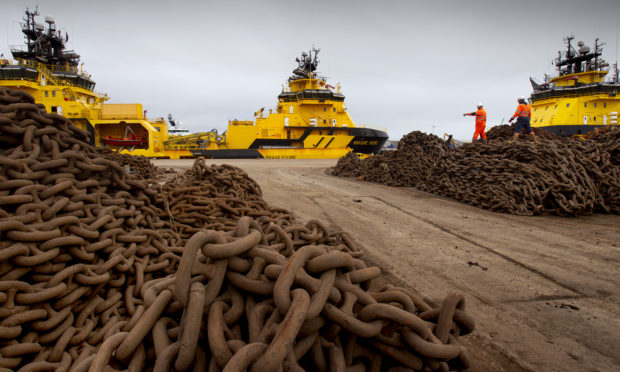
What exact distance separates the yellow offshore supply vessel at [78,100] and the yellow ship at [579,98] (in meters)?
28.8

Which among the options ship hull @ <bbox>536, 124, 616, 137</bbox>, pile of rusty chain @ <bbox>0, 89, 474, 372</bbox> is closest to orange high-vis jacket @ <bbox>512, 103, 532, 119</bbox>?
pile of rusty chain @ <bbox>0, 89, 474, 372</bbox>

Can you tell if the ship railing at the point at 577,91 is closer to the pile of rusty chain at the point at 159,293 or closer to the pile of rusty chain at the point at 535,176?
the pile of rusty chain at the point at 535,176

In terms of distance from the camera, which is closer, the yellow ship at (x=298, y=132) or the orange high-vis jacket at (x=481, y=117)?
the orange high-vis jacket at (x=481, y=117)

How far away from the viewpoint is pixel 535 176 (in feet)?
19.5

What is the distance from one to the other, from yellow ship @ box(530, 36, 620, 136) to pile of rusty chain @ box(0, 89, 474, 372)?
88.8 ft

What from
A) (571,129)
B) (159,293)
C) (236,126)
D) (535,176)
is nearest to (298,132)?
(236,126)

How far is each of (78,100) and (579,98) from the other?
3660cm

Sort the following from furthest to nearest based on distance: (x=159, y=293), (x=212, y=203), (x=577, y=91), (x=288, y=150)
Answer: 1. (x=288, y=150)
2. (x=577, y=91)
3. (x=212, y=203)
4. (x=159, y=293)

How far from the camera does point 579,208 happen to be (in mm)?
5406

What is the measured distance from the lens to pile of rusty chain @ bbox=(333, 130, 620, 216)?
18.5 feet

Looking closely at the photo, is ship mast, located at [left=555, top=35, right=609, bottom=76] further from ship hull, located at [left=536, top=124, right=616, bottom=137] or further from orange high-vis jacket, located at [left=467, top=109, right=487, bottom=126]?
orange high-vis jacket, located at [left=467, top=109, right=487, bottom=126]

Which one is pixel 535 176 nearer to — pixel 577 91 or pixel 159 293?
pixel 159 293

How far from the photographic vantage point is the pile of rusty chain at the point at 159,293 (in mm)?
1236

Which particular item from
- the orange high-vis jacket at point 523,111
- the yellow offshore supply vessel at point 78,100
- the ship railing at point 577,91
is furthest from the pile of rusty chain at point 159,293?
the ship railing at point 577,91
